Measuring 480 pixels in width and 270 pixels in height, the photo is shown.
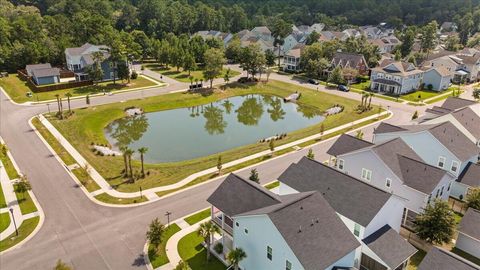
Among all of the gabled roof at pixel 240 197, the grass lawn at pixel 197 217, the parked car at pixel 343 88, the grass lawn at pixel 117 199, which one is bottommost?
the grass lawn at pixel 197 217

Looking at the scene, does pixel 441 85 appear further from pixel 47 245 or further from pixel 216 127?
pixel 47 245

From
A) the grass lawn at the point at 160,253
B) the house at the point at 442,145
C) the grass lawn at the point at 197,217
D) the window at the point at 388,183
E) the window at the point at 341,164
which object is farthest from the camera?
the house at the point at 442,145

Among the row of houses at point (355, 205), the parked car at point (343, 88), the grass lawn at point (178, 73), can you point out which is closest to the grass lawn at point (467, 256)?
the row of houses at point (355, 205)

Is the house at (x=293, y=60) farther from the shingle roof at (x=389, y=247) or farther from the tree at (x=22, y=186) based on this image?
the tree at (x=22, y=186)

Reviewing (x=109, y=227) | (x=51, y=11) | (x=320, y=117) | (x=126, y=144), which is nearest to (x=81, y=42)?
(x=51, y=11)

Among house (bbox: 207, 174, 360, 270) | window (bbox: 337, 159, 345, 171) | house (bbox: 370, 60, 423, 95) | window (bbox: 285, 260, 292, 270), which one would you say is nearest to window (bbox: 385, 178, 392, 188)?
window (bbox: 337, 159, 345, 171)
